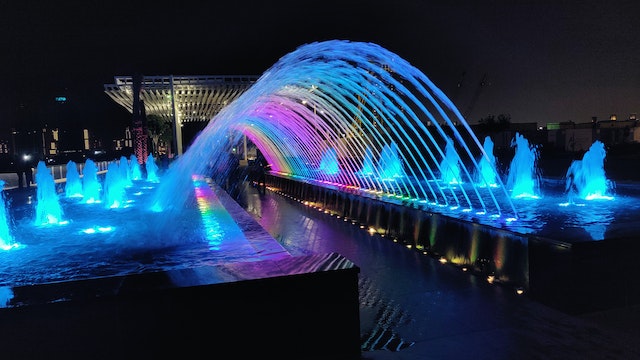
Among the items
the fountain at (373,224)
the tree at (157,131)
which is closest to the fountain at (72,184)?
the fountain at (373,224)

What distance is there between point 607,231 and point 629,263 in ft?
2.21

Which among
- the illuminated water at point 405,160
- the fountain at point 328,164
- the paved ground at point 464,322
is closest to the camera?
the paved ground at point 464,322

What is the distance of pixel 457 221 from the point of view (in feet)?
24.4

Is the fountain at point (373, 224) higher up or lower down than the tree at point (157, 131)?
lower down

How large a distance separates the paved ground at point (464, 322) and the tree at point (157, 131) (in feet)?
230

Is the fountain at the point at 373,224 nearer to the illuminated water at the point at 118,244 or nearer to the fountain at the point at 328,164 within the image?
the illuminated water at the point at 118,244

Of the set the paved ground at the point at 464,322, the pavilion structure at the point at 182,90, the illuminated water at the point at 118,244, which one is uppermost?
the pavilion structure at the point at 182,90

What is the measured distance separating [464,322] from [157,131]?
8277 cm

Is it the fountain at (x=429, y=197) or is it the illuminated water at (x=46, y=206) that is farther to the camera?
the illuminated water at (x=46, y=206)

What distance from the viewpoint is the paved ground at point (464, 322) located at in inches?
159

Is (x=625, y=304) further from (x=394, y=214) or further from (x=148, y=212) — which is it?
(x=148, y=212)

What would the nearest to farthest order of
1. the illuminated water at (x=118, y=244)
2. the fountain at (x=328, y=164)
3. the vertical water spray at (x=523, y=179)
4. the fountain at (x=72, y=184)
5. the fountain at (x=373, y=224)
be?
the fountain at (x=373, y=224), the illuminated water at (x=118, y=244), the vertical water spray at (x=523, y=179), the fountain at (x=72, y=184), the fountain at (x=328, y=164)

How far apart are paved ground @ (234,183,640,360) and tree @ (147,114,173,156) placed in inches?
2765

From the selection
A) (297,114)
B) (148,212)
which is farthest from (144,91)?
(148,212)
